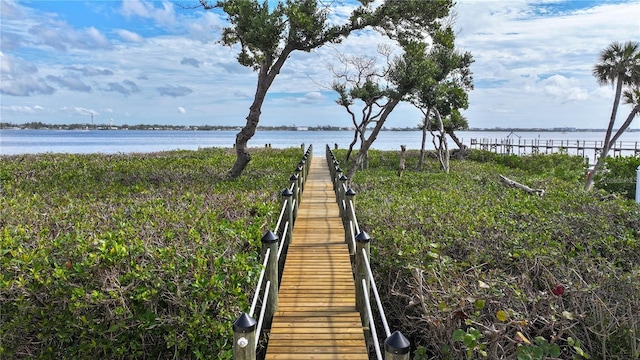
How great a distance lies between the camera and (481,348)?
4113 mm

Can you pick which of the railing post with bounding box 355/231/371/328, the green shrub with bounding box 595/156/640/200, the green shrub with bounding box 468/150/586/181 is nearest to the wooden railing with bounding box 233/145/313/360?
the railing post with bounding box 355/231/371/328

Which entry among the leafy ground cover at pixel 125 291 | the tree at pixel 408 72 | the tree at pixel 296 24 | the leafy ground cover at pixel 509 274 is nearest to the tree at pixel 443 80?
the tree at pixel 408 72

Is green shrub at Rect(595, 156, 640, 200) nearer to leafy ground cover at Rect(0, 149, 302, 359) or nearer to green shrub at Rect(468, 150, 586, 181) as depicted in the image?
green shrub at Rect(468, 150, 586, 181)

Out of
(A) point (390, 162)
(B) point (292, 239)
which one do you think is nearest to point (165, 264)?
(B) point (292, 239)

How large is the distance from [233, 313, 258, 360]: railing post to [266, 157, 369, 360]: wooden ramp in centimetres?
145

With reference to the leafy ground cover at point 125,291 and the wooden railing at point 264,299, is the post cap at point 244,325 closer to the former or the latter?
the wooden railing at point 264,299

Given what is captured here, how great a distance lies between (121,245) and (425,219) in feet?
17.3

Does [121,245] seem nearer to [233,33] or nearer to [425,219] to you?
[425,219]

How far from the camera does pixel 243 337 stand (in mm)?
3354

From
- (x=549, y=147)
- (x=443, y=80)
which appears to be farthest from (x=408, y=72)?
(x=549, y=147)

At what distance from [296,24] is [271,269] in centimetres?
1047

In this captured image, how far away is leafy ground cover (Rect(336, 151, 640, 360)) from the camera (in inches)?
179

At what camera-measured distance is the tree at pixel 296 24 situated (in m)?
14.3

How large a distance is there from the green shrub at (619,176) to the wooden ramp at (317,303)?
54.0 ft
